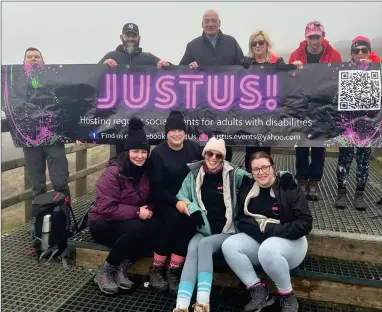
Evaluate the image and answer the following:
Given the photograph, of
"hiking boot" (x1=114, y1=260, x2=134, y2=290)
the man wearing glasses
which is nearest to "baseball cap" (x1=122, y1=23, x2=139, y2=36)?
the man wearing glasses

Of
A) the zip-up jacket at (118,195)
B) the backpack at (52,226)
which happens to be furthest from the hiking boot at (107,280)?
the backpack at (52,226)

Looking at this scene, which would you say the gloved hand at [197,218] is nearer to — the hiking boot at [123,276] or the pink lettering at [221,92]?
the hiking boot at [123,276]

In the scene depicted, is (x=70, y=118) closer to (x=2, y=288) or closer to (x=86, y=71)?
(x=86, y=71)

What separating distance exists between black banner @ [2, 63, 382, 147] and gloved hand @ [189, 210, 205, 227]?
1536 mm

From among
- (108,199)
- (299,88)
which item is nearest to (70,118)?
(108,199)

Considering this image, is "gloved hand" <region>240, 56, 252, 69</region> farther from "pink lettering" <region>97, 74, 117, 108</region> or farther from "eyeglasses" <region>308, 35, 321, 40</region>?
"pink lettering" <region>97, 74, 117, 108</region>

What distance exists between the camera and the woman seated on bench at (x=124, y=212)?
141 inches

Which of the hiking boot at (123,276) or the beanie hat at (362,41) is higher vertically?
the beanie hat at (362,41)

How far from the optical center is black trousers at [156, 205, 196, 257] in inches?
136

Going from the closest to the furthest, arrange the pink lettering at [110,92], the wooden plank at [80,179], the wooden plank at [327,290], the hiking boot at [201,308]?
the hiking boot at [201,308] → the wooden plank at [327,290] → the pink lettering at [110,92] → the wooden plank at [80,179]

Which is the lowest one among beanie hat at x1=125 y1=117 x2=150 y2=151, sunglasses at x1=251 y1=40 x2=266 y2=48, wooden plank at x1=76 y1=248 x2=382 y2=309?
wooden plank at x1=76 y1=248 x2=382 y2=309

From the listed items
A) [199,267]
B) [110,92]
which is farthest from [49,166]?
[199,267]

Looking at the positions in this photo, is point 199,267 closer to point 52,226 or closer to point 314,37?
point 52,226

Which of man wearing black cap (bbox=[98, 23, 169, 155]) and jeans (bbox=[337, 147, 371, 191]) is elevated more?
man wearing black cap (bbox=[98, 23, 169, 155])
